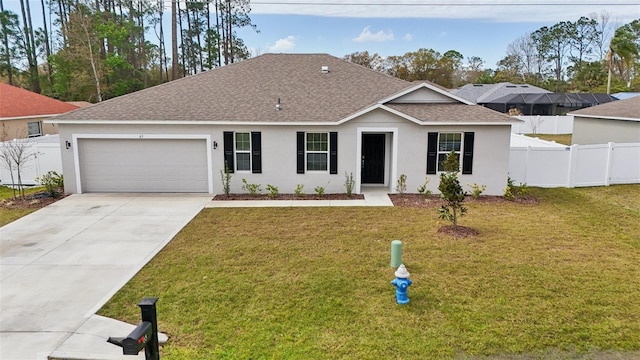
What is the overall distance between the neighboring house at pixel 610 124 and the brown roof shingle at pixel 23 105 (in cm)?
2766

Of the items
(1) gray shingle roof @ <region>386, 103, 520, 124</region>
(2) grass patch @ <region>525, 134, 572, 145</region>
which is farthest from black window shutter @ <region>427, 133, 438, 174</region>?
(2) grass patch @ <region>525, 134, 572, 145</region>

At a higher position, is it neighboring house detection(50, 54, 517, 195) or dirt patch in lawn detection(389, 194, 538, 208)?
neighboring house detection(50, 54, 517, 195)

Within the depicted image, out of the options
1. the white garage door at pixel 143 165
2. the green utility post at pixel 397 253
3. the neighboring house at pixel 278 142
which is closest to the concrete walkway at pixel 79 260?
the white garage door at pixel 143 165

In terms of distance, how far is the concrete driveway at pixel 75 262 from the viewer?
593 cm

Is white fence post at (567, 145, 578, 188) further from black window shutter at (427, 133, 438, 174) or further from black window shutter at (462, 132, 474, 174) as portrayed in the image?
black window shutter at (427, 133, 438, 174)

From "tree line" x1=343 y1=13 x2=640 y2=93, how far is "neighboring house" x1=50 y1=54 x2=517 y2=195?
128 ft

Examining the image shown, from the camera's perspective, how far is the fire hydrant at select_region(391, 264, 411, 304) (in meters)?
6.69

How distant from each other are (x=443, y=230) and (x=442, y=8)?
72.8 ft

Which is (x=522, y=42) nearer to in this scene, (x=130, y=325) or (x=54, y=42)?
(x=54, y=42)

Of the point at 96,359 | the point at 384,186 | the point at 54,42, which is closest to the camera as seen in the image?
the point at 96,359

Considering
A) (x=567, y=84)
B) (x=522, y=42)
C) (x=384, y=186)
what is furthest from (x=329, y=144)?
(x=522, y=42)

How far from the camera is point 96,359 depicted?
541 centimetres

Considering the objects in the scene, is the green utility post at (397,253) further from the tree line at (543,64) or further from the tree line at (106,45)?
the tree line at (543,64)

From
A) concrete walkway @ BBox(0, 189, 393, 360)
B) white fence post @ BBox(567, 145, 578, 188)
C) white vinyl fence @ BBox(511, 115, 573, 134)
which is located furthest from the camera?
white vinyl fence @ BBox(511, 115, 573, 134)
